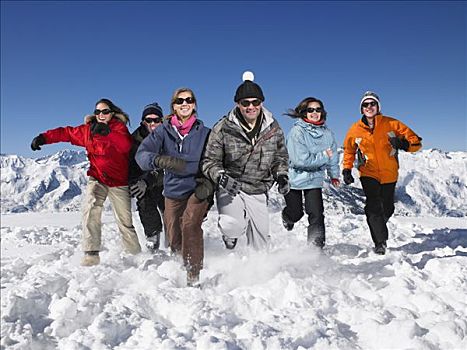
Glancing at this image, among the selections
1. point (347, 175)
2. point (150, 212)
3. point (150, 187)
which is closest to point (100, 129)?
point (150, 187)

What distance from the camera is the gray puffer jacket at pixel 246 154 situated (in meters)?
4.69

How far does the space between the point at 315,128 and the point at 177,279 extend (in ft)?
10.4

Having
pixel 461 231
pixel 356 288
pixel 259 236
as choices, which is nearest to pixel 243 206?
pixel 259 236

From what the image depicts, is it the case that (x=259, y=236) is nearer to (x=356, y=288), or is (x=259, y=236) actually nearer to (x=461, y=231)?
(x=356, y=288)

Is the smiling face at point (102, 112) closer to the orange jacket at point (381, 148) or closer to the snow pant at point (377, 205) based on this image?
the orange jacket at point (381, 148)

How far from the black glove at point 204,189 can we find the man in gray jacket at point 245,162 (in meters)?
0.11

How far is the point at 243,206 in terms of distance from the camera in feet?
16.3

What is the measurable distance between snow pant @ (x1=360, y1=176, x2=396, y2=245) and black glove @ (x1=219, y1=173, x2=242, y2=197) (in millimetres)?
2784

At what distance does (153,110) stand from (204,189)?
7.40 feet

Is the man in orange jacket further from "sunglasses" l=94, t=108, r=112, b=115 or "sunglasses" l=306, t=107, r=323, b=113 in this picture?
"sunglasses" l=94, t=108, r=112, b=115

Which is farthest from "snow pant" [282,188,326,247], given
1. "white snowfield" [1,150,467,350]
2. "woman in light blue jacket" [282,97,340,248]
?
"white snowfield" [1,150,467,350]

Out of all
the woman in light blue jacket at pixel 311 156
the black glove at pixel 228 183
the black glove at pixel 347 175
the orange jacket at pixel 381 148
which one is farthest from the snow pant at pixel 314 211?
the black glove at pixel 228 183

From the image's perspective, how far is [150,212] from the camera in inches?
251

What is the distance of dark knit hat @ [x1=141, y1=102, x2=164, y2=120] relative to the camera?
6.27 metres
